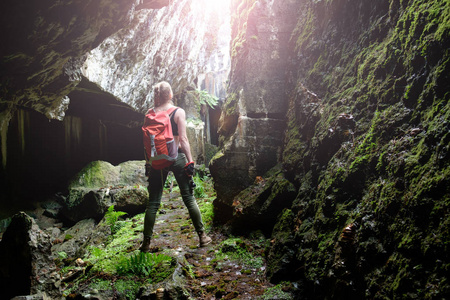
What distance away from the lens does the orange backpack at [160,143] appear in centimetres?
324

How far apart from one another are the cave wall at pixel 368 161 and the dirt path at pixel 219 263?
0.95 ft

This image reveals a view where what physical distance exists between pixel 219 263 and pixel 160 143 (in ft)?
5.48

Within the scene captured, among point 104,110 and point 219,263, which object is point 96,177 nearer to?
point 104,110

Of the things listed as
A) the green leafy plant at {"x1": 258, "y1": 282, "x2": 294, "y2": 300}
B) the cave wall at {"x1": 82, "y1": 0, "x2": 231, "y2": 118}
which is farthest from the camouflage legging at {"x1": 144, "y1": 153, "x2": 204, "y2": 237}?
the cave wall at {"x1": 82, "y1": 0, "x2": 231, "y2": 118}

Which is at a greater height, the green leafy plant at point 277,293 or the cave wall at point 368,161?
the cave wall at point 368,161

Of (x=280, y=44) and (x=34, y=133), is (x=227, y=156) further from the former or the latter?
Result: (x=34, y=133)

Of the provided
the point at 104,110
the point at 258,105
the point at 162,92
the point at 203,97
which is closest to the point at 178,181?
the point at 162,92

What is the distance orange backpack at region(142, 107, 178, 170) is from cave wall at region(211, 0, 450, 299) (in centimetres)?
139

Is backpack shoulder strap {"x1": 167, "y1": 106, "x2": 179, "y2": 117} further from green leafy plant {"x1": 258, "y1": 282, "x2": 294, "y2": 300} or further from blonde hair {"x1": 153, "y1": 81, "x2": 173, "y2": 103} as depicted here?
green leafy plant {"x1": 258, "y1": 282, "x2": 294, "y2": 300}

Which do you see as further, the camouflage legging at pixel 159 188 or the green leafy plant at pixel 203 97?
the green leafy plant at pixel 203 97

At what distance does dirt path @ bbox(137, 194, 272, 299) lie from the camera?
247 centimetres

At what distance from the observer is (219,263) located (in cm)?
306

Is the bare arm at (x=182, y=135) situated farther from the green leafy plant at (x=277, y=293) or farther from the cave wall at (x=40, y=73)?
the cave wall at (x=40, y=73)

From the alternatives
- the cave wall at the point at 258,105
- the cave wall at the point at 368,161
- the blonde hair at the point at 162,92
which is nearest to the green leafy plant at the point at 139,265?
the cave wall at the point at 368,161
